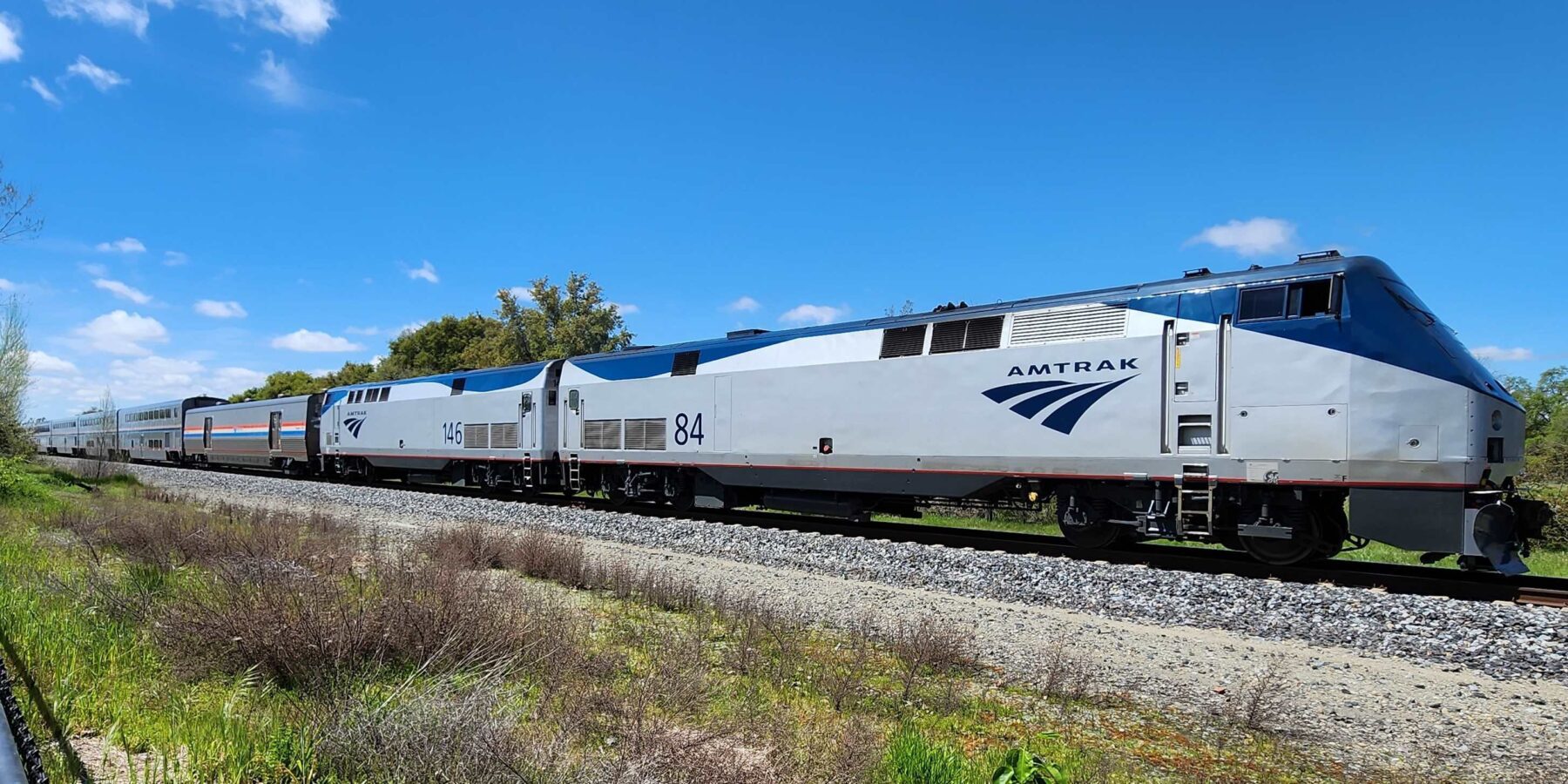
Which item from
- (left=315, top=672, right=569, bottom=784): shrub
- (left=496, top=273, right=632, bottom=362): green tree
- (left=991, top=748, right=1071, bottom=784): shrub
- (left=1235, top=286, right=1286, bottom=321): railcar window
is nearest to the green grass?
(left=315, top=672, right=569, bottom=784): shrub

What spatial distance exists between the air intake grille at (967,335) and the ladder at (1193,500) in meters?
3.39

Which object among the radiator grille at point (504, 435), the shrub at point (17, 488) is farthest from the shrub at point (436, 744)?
the radiator grille at point (504, 435)

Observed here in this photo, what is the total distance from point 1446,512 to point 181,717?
1168 centimetres

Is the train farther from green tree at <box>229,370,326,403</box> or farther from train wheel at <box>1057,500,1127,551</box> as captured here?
green tree at <box>229,370,326,403</box>

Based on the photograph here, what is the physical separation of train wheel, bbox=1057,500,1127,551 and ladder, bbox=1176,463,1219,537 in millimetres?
1240

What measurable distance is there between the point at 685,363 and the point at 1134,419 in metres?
9.93

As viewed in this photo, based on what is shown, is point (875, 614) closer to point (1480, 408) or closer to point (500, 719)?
point (500, 719)

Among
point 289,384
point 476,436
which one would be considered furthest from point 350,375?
point 476,436

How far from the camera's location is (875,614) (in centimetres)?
951

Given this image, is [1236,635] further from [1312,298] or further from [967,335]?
[967,335]

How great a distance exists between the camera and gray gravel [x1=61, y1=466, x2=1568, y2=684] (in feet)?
26.6

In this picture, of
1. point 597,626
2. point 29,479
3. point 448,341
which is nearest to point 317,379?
point 448,341

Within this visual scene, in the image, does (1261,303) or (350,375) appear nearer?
(1261,303)

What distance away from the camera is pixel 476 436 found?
83.1 feet
